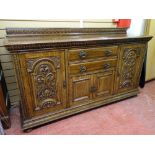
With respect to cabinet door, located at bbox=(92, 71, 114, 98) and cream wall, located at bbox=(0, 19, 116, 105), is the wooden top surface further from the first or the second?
cabinet door, located at bbox=(92, 71, 114, 98)

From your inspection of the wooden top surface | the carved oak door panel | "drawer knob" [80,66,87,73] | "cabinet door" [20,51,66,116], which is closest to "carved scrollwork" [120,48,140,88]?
the carved oak door panel

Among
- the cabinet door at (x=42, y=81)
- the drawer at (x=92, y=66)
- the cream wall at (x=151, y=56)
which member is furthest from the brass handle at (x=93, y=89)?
the cream wall at (x=151, y=56)

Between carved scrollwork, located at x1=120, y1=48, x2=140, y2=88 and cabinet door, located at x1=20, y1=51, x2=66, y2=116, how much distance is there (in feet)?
2.72

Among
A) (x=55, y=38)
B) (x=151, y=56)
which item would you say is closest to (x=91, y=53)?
(x=55, y=38)

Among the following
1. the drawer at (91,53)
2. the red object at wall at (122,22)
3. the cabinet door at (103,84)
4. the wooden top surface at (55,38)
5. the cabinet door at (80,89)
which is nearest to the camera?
the wooden top surface at (55,38)

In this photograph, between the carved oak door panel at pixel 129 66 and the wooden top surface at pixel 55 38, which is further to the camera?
the carved oak door panel at pixel 129 66

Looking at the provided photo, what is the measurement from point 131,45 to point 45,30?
103 centimetres

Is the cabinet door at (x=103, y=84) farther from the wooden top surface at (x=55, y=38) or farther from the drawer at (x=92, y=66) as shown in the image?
the wooden top surface at (x=55, y=38)

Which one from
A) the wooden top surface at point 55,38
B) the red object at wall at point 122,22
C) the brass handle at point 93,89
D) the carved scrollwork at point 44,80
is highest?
the red object at wall at point 122,22

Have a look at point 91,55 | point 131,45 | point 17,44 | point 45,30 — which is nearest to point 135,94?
point 131,45

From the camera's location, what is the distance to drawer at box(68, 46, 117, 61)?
147 centimetres

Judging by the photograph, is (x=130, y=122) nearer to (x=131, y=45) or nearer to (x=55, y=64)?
(x=131, y=45)

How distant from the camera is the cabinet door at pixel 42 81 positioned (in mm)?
1316

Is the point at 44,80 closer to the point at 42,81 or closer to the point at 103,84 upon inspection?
the point at 42,81
